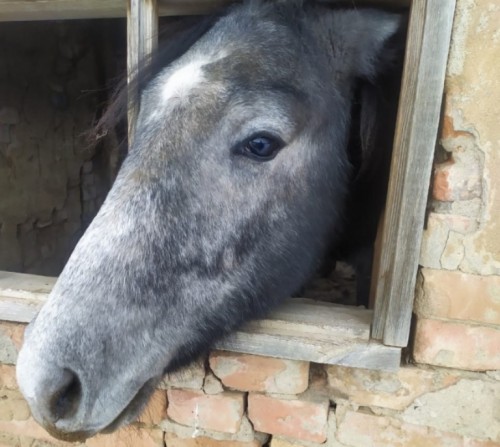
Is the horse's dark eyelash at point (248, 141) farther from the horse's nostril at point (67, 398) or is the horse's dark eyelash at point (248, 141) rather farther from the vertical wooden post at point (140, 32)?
the horse's nostril at point (67, 398)

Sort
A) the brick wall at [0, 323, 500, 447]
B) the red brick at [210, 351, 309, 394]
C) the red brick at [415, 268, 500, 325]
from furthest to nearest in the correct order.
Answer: the red brick at [210, 351, 309, 394] → the brick wall at [0, 323, 500, 447] → the red brick at [415, 268, 500, 325]

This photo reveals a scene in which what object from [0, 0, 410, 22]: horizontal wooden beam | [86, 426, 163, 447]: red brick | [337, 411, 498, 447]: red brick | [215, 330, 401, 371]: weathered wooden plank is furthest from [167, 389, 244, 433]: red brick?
[0, 0, 410, 22]: horizontal wooden beam

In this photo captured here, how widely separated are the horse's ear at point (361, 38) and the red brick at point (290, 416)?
41.3 inches

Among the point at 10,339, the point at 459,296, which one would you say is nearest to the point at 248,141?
the point at 459,296

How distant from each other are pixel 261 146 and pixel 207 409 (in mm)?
886

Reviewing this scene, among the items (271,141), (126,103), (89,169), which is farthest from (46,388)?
(89,169)

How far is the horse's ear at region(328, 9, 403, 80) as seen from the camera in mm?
1427

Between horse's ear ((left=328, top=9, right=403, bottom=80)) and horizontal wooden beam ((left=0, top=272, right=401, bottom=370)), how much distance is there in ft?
2.49

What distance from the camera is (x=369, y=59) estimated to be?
1454mm

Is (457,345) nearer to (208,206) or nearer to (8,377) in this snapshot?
(208,206)

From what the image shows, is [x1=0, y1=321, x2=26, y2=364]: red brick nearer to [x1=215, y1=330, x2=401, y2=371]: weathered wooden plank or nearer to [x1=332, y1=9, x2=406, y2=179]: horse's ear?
[x1=215, y1=330, x2=401, y2=371]: weathered wooden plank

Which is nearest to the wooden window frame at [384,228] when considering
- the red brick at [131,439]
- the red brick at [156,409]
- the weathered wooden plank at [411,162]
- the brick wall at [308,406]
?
the weathered wooden plank at [411,162]

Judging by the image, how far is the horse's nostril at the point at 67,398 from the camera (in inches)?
41.0

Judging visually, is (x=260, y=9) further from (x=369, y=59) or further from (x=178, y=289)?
(x=178, y=289)
